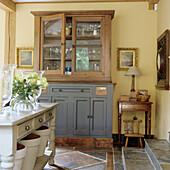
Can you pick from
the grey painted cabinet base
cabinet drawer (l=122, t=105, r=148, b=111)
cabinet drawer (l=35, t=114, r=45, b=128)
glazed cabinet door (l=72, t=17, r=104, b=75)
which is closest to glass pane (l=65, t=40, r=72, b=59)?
glazed cabinet door (l=72, t=17, r=104, b=75)

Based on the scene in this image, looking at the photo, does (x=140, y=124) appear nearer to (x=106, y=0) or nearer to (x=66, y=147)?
(x=66, y=147)

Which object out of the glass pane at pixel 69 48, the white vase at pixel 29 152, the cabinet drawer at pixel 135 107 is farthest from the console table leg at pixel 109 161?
the glass pane at pixel 69 48

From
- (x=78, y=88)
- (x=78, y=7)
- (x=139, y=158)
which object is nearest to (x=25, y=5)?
(x=78, y=7)

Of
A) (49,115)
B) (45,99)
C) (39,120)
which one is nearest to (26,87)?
(39,120)

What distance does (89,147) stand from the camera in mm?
4113

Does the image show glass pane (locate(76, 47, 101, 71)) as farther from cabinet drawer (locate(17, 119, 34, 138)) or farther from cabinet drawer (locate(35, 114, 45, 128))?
cabinet drawer (locate(17, 119, 34, 138))

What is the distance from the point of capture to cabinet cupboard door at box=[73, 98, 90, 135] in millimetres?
4180

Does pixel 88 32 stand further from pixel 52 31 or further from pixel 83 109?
pixel 83 109

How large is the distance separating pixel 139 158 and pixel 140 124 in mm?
2081

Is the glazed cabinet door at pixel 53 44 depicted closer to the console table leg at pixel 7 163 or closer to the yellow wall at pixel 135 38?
the yellow wall at pixel 135 38

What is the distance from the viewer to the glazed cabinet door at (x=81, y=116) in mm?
4180

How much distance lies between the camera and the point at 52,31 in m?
4.43

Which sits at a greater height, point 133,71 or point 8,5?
point 8,5

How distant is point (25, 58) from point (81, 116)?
190 centimetres
